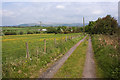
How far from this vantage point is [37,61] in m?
7.16

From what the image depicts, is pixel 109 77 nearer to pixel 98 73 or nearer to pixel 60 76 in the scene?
pixel 98 73

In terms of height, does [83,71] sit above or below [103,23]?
below

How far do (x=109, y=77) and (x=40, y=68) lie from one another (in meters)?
3.71

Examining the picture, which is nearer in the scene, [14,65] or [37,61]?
[14,65]

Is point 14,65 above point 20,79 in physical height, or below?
above

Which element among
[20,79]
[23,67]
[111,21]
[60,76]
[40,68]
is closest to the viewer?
[20,79]

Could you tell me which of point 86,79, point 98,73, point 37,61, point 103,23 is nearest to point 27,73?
point 37,61

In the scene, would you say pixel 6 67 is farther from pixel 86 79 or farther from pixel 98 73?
pixel 98 73

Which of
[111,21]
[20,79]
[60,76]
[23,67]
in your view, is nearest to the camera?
[20,79]

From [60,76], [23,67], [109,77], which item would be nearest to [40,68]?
[23,67]

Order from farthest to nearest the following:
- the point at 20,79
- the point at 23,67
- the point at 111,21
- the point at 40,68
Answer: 1. the point at 111,21
2. the point at 40,68
3. the point at 23,67
4. the point at 20,79

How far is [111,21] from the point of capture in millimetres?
25016

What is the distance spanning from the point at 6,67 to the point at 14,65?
45cm

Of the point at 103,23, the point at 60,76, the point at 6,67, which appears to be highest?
the point at 103,23
